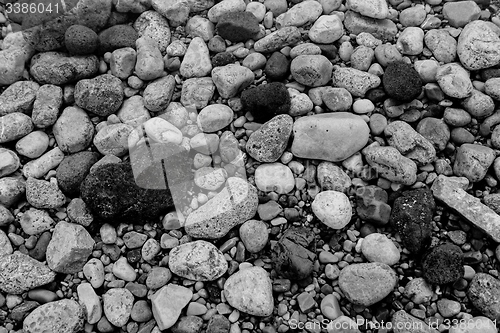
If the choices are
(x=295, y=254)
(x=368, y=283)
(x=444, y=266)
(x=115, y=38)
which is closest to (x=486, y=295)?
(x=444, y=266)

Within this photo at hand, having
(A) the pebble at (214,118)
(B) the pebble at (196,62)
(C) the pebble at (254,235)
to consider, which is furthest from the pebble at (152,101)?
(C) the pebble at (254,235)

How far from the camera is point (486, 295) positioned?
7.64ft

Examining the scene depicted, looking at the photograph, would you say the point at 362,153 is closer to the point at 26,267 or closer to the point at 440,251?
the point at 440,251

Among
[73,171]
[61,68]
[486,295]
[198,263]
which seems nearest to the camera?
[486,295]

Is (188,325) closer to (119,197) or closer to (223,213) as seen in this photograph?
(223,213)

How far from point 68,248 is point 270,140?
4.18ft

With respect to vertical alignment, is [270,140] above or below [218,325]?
above

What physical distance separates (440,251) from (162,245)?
149 centimetres

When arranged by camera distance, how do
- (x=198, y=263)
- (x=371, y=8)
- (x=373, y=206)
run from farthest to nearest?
(x=371, y=8), (x=373, y=206), (x=198, y=263)

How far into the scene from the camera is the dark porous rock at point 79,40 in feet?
9.52

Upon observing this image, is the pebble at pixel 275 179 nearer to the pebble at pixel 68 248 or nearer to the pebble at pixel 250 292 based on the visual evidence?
the pebble at pixel 250 292

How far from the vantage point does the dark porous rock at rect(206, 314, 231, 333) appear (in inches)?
92.0

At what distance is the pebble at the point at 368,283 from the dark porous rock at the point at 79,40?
211 cm

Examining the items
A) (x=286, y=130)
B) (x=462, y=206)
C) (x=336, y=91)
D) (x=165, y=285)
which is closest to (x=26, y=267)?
(x=165, y=285)
